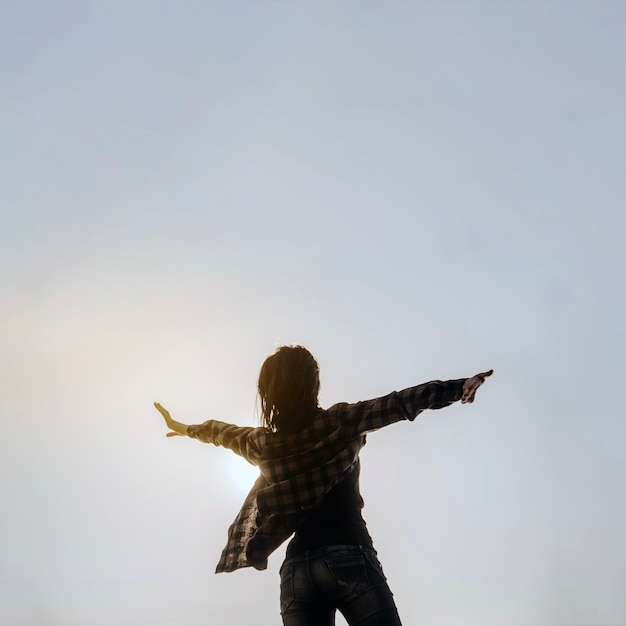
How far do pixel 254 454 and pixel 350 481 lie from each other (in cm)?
75

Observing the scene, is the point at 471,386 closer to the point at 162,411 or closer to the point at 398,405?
the point at 398,405

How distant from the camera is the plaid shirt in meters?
4.56

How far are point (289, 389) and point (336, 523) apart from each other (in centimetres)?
91

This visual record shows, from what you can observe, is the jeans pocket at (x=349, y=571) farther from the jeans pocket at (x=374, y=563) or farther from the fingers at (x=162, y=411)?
the fingers at (x=162, y=411)

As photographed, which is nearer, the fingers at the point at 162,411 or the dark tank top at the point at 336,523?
the dark tank top at the point at 336,523

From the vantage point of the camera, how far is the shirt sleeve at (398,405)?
4488 mm

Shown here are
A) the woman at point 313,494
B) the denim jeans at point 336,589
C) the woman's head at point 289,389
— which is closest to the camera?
the denim jeans at point 336,589

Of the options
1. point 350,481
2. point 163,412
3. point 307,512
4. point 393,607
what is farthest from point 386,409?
point 163,412

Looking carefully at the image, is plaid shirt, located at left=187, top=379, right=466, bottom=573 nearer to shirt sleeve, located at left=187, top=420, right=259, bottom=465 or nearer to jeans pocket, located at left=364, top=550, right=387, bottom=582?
shirt sleeve, located at left=187, top=420, right=259, bottom=465

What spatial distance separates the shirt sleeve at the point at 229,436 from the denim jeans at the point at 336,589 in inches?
34.2

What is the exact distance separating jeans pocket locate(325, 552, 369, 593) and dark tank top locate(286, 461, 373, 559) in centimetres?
10

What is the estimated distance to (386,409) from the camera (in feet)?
15.0

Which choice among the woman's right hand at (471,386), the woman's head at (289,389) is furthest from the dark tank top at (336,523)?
the woman's right hand at (471,386)

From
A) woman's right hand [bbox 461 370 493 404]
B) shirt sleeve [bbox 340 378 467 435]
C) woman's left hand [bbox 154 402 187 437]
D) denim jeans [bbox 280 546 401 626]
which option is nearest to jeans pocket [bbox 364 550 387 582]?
denim jeans [bbox 280 546 401 626]
